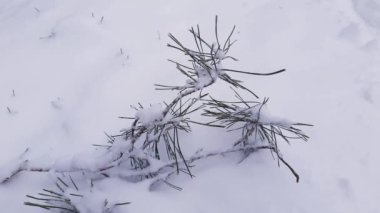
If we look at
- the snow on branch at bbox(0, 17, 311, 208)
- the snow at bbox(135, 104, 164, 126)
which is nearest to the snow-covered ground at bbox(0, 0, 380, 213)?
the snow on branch at bbox(0, 17, 311, 208)

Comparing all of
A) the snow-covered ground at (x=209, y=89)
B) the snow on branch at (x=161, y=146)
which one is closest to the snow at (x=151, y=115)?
the snow on branch at (x=161, y=146)

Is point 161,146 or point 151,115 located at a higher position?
point 151,115

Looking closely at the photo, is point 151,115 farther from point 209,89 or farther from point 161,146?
point 209,89

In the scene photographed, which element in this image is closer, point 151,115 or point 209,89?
point 151,115

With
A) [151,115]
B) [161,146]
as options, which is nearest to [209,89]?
[161,146]

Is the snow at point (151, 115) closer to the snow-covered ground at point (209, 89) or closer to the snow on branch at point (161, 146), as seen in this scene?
the snow on branch at point (161, 146)

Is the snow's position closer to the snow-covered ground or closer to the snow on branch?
the snow on branch

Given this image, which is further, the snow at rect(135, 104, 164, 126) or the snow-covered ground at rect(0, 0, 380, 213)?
the snow-covered ground at rect(0, 0, 380, 213)

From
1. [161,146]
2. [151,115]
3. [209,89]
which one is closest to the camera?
[151,115]
